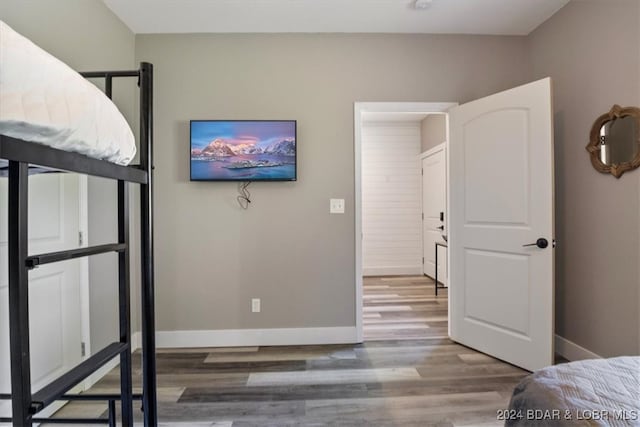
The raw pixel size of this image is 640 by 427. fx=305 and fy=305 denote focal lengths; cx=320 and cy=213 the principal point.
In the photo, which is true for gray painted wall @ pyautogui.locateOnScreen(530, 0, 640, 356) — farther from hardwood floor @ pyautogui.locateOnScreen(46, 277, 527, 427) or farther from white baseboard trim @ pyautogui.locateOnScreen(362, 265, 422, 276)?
white baseboard trim @ pyautogui.locateOnScreen(362, 265, 422, 276)

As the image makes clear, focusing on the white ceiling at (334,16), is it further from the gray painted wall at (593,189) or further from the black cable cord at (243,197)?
the black cable cord at (243,197)

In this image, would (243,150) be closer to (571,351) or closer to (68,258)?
(68,258)

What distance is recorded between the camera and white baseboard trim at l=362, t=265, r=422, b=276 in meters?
5.20

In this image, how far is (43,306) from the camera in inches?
67.0

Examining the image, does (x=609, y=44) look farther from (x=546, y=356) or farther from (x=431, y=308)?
(x=431, y=308)

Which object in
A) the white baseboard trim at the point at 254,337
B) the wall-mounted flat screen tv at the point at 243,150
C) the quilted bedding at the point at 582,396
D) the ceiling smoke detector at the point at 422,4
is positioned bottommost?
the white baseboard trim at the point at 254,337

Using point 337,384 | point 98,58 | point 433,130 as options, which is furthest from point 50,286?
point 433,130

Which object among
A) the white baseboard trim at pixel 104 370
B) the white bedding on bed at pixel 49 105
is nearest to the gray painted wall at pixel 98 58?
the white baseboard trim at pixel 104 370

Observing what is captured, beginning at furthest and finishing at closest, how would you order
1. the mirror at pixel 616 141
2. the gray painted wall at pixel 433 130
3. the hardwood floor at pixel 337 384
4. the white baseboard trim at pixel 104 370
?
the gray painted wall at pixel 433 130
the white baseboard trim at pixel 104 370
the mirror at pixel 616 141
the hardwood floor at pixel 337 384

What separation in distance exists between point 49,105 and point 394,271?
5024 millimetres

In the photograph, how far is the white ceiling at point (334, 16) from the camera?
7.43ft

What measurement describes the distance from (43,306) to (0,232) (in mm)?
482

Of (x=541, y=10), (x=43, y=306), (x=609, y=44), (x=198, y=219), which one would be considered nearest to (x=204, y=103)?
(x=198, y=219)

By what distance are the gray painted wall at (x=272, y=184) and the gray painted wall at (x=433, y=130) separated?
68.6 inches
